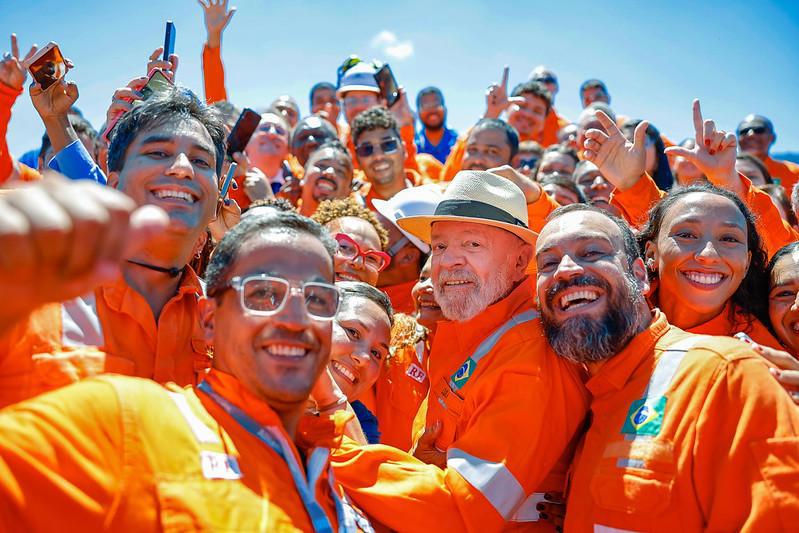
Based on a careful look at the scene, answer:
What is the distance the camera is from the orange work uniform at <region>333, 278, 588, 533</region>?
3.23m

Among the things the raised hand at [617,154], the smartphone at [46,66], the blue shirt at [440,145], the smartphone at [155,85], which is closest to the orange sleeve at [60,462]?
the smartphone at [155,85]

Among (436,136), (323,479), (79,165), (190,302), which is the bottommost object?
(323,479)

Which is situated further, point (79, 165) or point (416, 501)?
point (79, 165)

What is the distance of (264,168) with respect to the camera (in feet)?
27.7

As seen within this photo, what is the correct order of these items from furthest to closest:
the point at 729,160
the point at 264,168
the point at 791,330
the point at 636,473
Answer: the point at 264,168 < the point at 729,160 < the point at 791,330 < the point at 636,473

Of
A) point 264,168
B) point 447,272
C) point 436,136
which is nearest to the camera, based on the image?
point 447,272

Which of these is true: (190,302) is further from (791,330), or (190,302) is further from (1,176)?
(791,330)

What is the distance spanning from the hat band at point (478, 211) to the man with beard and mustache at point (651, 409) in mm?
584

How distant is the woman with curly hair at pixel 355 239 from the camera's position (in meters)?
5.71

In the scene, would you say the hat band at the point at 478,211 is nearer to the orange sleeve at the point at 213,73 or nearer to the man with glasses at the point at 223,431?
the man with glasses at the point at 223,431

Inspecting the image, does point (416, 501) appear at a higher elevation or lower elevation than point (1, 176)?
lower

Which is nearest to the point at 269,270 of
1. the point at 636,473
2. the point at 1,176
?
the point at 636,473

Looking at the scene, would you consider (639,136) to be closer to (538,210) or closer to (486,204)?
(538,210)

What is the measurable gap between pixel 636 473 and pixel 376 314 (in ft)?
6.99
